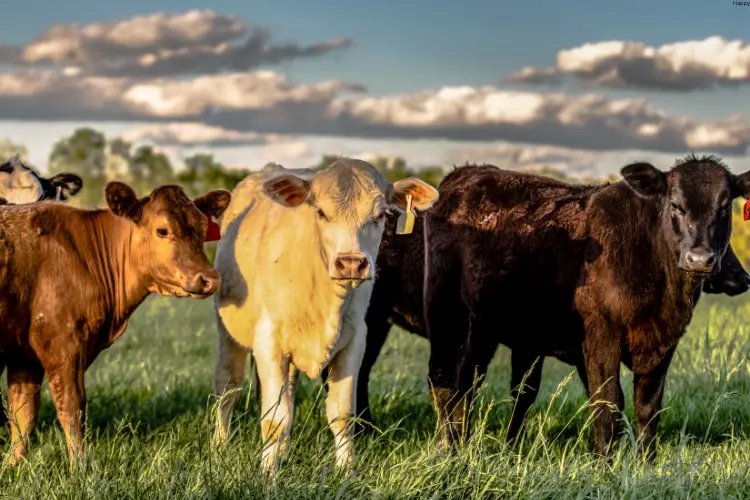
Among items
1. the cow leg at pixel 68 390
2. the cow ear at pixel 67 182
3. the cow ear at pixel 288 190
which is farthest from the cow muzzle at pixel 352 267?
the cow ear at pixel 67 182

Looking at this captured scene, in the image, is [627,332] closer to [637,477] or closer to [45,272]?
[637,477]

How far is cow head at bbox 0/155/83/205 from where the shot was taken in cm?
816

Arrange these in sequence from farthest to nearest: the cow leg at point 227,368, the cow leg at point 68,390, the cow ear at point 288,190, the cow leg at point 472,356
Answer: the cow leg at point 472,356
the cow leg at point 227,368
the cow leg at point 68,390
the cow ear at point 288,190

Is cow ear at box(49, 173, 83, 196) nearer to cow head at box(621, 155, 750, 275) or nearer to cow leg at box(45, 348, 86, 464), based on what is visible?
cow leg at box(45, 348, 86, 464)

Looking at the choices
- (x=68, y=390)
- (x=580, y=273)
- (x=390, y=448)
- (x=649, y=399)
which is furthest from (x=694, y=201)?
(x=68, y=390)

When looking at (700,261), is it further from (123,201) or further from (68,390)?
(68,390)

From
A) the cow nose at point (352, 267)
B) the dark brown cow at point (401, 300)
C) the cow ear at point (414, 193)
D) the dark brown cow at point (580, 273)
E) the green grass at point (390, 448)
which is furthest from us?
the dark brown cow at point (401, 300)

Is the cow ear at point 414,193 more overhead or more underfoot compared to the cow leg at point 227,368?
more overhead

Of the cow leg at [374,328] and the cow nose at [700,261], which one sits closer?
the cow nose at [700,261]

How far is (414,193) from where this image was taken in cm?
632

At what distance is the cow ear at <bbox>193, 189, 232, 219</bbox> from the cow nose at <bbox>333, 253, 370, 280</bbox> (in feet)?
4.42

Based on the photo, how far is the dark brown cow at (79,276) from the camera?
6.39 meters

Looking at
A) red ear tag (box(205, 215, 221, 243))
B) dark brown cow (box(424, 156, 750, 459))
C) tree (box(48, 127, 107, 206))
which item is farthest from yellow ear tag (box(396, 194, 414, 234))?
tree (box(48, 127, 107, 206))

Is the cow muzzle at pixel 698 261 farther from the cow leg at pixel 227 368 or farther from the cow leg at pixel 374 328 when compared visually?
the cow leg at pixel 227 368
